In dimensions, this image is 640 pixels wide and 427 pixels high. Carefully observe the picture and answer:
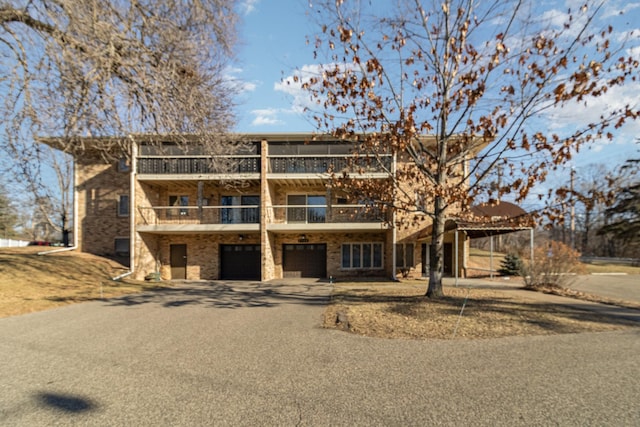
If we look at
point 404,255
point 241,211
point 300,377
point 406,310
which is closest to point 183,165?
point 241,211

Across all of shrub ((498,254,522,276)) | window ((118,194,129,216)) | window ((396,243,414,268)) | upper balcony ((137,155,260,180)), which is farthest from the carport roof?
window ((118,194,129,216))

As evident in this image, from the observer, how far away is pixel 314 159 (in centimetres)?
1769

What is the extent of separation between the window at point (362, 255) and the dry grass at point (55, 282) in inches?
391

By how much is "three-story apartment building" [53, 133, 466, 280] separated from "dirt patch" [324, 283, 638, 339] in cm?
883

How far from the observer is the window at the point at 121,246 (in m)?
19.4

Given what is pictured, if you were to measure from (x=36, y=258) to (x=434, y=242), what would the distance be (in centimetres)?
1749

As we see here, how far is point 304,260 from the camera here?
19.9 meters

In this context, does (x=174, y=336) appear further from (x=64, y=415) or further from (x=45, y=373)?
(x=64, y=415)

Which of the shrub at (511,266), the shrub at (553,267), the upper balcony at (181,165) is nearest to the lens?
the shrub at (553,267)

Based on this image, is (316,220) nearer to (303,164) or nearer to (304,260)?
(304,260)

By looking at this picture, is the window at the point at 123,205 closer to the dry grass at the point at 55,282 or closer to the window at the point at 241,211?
the dry grass at the point at 55,282

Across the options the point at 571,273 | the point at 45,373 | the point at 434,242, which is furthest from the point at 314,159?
the point at 45,373

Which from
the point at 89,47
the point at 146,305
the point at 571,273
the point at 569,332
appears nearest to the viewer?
the point at 89,47

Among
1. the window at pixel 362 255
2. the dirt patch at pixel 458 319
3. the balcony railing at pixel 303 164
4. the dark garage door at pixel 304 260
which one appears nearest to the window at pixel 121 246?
the dark garage door at pixel 304 260
